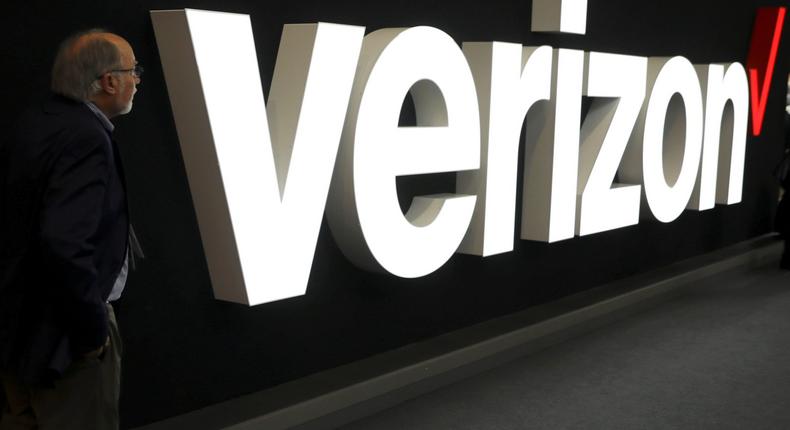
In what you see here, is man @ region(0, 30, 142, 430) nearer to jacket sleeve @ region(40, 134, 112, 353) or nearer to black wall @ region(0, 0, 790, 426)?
jacket sleeve @ region(40, 134, 112, 353)

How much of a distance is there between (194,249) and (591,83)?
8.82 feet

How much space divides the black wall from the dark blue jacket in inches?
26.7

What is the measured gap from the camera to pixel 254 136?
3.26 metres

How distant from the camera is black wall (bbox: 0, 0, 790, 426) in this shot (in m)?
3.04

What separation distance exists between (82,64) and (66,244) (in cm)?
49

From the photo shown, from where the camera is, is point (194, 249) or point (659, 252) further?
point (659, 252)

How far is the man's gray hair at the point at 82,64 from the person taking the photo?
225 centimetres

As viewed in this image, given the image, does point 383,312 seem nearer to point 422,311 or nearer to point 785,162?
point 422,311

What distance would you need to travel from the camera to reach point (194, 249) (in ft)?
10.9

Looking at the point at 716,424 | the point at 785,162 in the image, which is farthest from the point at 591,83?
the point at 785,162

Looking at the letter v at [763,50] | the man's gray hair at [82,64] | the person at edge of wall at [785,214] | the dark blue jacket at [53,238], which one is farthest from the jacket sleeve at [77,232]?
the letter v at [763,50]

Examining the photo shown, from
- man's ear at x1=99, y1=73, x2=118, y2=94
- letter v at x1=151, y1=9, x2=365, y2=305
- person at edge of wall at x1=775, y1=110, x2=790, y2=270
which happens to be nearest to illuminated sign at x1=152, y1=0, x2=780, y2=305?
letter v at x1=151, y1=9, x2=365, y2=305

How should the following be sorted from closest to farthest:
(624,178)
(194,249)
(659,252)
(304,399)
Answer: (194,249), (304,399), (624,178), (659,252)

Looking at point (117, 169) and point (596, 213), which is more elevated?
point (117, 169)
